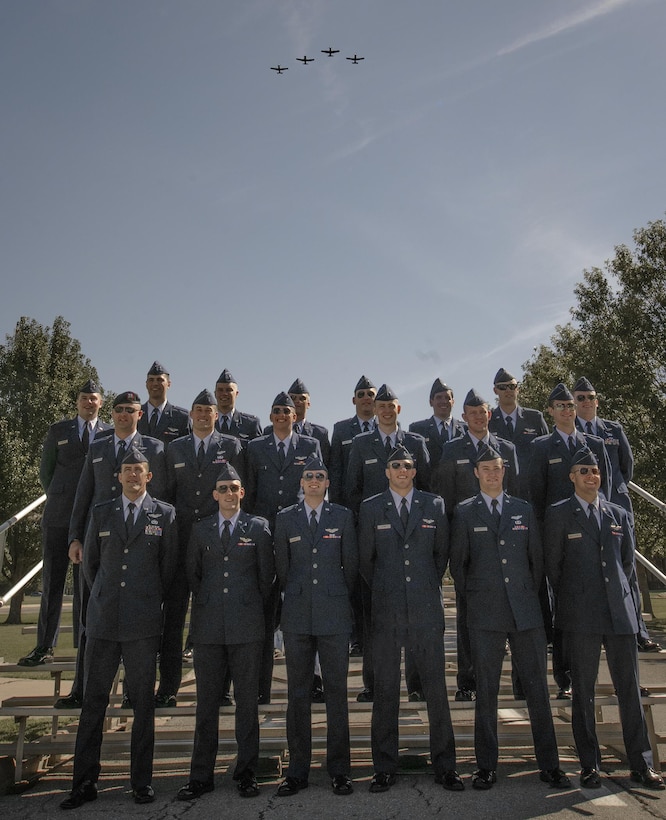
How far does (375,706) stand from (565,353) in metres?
19.4

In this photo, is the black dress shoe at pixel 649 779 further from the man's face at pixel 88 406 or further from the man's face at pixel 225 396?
the man's face at pixel 88 406

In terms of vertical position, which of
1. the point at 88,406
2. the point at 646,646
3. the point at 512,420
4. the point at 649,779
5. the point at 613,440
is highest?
the point at 88,406

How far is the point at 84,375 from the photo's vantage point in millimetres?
27781

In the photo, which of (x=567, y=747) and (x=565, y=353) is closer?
(x=567, y=747)

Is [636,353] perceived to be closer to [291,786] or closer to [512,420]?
[512,420]

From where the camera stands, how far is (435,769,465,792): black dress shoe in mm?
5188

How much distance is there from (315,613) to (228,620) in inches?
26.4

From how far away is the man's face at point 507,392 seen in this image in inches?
299

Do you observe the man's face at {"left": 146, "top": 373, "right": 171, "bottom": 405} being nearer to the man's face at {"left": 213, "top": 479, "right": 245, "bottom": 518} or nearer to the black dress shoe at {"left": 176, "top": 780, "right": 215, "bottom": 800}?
the man's face at {"left": 213, "top": 479, "right": 245, "bottom": 518}

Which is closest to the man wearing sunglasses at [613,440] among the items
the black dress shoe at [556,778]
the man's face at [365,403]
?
the black dress shoe at [556,778]

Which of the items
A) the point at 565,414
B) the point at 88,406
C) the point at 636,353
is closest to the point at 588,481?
the point at 565,414

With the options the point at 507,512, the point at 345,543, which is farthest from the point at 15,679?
the point at 507,512

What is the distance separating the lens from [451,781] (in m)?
5.21

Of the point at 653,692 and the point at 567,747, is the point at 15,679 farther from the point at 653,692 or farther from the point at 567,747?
the point at 653,692
